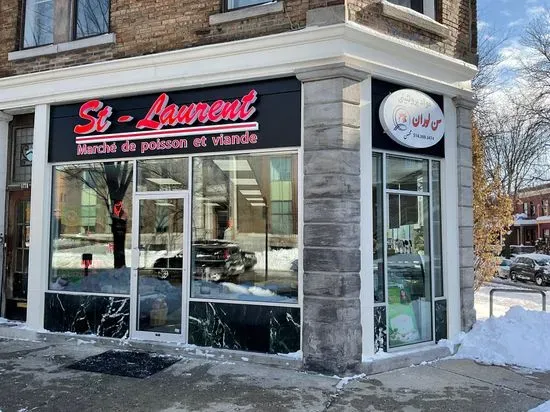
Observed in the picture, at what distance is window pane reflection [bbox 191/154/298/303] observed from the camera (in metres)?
7.36

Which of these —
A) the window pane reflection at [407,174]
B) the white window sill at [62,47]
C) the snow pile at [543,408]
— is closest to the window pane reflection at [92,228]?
the white window sill at [62,47]

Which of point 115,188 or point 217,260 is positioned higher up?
point 115,188

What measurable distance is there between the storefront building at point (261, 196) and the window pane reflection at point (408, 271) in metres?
0.03

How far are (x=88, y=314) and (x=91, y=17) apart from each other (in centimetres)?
505

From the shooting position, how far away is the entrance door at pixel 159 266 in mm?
7934

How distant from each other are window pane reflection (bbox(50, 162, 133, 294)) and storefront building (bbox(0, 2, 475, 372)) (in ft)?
0.09

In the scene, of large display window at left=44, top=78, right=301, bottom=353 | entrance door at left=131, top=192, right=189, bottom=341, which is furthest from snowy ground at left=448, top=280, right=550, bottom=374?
entrance door at left=131, top=192, right=189, bottom=341

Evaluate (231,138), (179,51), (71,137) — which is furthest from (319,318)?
(71,137)

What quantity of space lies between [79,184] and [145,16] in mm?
2956

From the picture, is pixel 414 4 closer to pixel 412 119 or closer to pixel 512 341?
pixel 412 119

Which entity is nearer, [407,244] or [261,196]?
[261,196]

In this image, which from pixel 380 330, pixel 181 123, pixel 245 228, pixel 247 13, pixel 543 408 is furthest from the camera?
pixel 181 123

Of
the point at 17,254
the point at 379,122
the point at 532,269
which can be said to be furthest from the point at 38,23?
the point at 532,269

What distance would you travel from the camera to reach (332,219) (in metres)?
6.86
